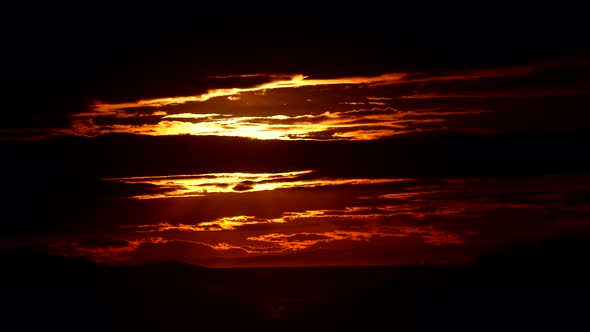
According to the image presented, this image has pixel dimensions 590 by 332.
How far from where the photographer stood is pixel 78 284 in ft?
201

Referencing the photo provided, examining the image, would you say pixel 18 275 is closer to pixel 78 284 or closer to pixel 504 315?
pixel 78 284

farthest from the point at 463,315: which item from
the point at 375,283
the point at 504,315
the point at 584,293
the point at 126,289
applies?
the point at 375,283

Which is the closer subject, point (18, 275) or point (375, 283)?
point (18, 275)

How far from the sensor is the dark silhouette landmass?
39.1 m

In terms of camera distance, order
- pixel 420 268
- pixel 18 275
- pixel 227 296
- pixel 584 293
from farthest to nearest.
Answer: pixel 420 268 < pixel 227 296 < pixel 18 275 < pixel 584 293

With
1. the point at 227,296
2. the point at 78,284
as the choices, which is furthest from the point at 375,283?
the point at 78,284

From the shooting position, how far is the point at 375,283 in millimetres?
70562

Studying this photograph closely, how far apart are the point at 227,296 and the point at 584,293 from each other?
19.4 m

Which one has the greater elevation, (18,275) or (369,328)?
→ (18,275)

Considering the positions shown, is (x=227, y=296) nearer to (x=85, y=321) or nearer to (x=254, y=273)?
(x=85, y=321)

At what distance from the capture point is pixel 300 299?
6131cm

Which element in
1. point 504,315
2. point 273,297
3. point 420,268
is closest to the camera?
point 504,315

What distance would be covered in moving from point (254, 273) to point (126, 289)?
36.4 meters

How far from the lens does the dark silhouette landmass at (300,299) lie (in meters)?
39.1
